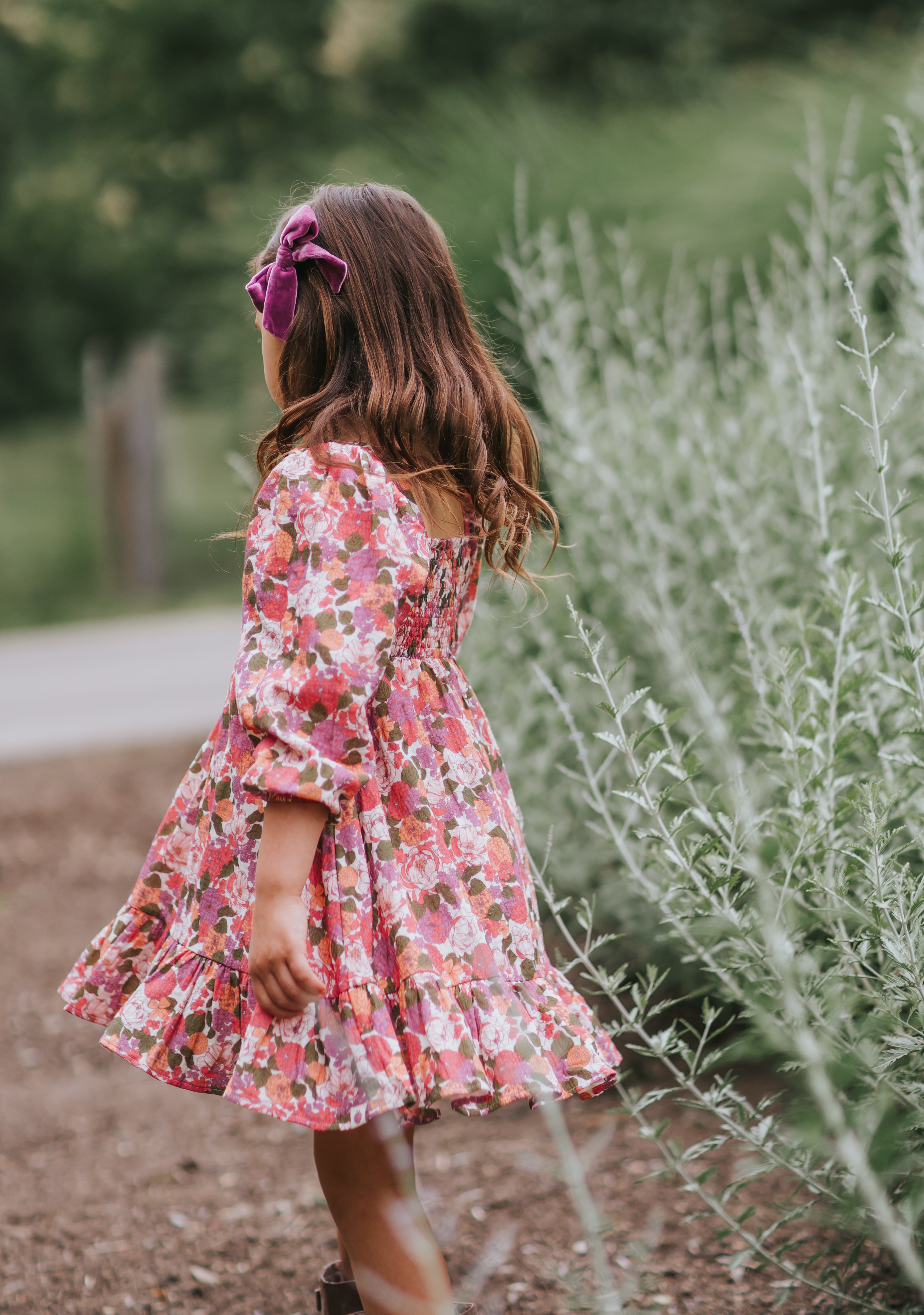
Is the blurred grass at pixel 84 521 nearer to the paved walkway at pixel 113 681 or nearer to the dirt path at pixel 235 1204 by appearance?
the paved walkway at pixel 113 681

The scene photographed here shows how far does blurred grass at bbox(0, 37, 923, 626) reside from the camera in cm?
570

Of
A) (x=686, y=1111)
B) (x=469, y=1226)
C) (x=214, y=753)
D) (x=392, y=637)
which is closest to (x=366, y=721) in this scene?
(x=392, y=637)

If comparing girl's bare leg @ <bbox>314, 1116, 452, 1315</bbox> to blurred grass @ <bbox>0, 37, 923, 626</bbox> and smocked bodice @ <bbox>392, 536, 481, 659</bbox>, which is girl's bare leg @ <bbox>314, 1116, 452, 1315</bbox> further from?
blurred grass @ <bbox>0, 37, 923, 626</bbox>

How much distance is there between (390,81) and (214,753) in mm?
14940

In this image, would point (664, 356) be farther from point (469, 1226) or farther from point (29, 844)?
point (29, 844)

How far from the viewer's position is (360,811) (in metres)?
1.55

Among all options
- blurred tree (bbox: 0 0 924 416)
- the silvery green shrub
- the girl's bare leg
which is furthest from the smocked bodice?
blurred tree (bbox: 0 0 924 416)

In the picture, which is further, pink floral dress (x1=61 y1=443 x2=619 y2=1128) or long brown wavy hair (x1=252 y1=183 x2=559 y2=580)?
long brown wavy hair (x1=252 y1=183 x2=559 y2=580)

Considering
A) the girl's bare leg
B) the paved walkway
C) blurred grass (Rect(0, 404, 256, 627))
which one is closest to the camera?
the girl's bare leg

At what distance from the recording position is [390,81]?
1500cm

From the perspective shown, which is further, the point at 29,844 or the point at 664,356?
the point at 29,844

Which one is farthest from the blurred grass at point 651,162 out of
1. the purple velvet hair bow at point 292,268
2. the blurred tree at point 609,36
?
the blurred tree at point 609,36

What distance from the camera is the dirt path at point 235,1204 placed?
2041 millimetres

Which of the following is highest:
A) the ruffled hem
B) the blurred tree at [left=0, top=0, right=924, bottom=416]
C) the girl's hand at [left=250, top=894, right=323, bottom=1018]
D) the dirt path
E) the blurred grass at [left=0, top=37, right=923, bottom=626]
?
the blurred tree at [left=0, top=0, right=924, bottom=416]
